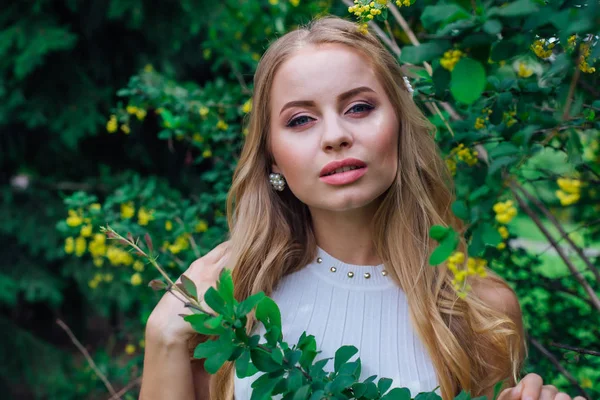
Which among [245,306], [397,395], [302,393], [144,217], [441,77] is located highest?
[441,77]

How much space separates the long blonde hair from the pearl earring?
1.7 inches

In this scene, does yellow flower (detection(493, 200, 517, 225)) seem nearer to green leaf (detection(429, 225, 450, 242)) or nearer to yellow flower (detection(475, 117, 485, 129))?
green leaf (detection(429, 225, 450, 242))

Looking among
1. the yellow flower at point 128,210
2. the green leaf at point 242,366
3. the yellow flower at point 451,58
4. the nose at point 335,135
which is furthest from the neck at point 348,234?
the yellow flower at point 128,210

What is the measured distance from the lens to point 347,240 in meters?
1.72

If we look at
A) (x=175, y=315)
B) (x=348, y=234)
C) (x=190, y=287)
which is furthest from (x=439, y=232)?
(x=175, y=315)

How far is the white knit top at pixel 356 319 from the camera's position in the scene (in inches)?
62.1

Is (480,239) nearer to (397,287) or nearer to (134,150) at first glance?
(397,287)

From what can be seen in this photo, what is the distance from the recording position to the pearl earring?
177cm

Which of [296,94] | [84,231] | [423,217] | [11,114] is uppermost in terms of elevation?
[296,94]

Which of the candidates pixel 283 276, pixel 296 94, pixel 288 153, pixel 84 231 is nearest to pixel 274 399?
pixel 283 276

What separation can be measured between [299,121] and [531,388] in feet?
2.64

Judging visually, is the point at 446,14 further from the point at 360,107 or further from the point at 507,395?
the point at 507,395

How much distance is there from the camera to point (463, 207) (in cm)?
89

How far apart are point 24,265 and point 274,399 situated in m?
3.67
